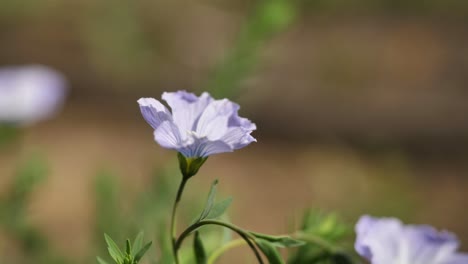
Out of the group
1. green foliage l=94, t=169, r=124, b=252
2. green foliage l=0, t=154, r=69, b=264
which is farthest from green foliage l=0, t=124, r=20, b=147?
green foliage l=94, t=169, r=124, b=252

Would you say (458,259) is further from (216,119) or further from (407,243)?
(216,119)

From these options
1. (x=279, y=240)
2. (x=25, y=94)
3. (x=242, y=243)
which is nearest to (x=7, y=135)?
(x=25, y=94)

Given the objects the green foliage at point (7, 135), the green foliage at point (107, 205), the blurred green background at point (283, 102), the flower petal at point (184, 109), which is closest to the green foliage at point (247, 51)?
the green foliage at point (107, 205)

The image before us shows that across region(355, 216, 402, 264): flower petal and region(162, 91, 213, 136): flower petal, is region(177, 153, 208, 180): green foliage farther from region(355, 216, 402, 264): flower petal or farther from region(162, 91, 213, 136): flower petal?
region(355, 216, 402, 264): flower petal

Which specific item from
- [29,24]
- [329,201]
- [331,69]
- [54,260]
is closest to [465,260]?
[54,260]

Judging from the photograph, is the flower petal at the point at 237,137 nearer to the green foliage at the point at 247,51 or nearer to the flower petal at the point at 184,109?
the flower petal at the point at 184,109
